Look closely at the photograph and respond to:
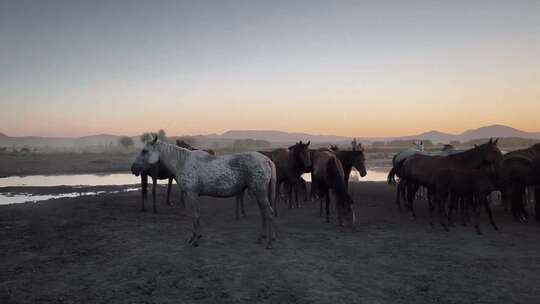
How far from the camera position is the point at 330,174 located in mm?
11203

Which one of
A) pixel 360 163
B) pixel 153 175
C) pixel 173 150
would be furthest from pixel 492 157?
pixel 153 175

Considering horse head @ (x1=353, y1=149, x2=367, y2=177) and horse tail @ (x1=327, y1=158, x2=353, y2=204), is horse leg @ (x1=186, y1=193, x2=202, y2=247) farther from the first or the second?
horse head @ (x1=353, y1=149, x2=367, y2=177)

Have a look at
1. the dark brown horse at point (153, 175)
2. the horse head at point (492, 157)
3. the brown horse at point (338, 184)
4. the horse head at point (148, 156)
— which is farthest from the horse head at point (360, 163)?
the horse head at point (148, 156)

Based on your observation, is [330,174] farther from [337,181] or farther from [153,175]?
[153,175]

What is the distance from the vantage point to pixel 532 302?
5.45 metres

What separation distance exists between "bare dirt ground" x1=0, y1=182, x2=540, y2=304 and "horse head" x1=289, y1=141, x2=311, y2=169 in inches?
98.6

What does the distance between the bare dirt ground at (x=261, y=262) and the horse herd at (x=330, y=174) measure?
87cm

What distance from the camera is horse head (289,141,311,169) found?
1404cm

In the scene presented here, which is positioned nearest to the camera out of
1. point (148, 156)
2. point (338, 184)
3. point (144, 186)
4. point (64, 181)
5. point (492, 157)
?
point (148, 156)

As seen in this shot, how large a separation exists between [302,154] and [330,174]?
3.08 metres

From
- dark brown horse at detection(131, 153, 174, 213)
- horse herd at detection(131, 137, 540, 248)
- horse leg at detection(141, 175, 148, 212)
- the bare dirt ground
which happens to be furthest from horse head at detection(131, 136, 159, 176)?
horse leg at detection(141, 175, 148, 212)

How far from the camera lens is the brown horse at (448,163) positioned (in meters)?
10.7

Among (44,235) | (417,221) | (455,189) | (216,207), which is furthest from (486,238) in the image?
(44,235)

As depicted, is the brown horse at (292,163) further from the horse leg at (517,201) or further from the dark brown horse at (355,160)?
the horse leg at (517,201)
